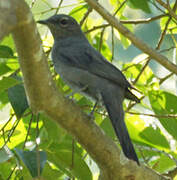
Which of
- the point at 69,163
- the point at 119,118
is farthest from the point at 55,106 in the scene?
the point at 119,118

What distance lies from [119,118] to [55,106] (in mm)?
984

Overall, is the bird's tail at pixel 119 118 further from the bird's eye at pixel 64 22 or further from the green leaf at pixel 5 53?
the bird's eye at pixel 64 22

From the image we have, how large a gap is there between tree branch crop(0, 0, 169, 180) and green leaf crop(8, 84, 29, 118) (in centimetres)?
30

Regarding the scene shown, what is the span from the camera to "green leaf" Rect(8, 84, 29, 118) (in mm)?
3424

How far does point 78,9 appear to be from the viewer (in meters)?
4.95

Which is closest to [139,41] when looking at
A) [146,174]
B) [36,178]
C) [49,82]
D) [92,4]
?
[92,4]

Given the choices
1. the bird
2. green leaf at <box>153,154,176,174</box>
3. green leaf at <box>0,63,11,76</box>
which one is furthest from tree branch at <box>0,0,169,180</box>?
green leaf at <box>0,63,11,76</box>

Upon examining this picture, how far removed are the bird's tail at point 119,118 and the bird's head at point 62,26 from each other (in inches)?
54.4

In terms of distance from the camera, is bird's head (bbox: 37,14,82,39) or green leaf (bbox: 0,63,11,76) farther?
bird's head (bbox: 37,14,82,39)

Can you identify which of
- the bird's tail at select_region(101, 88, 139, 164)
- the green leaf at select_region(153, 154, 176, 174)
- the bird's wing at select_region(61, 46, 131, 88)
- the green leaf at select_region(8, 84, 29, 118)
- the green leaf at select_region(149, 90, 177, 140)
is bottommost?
the green leaf at select_region(153, 154, 176, 174)

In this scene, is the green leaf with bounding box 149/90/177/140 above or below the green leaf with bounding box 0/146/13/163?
below

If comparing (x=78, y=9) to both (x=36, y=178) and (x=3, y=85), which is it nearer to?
(x=3, y=85)

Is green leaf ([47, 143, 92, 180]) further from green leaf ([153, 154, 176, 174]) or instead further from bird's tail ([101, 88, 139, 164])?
green leaf ([153, 154, 176, 174])

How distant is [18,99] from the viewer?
347cm
